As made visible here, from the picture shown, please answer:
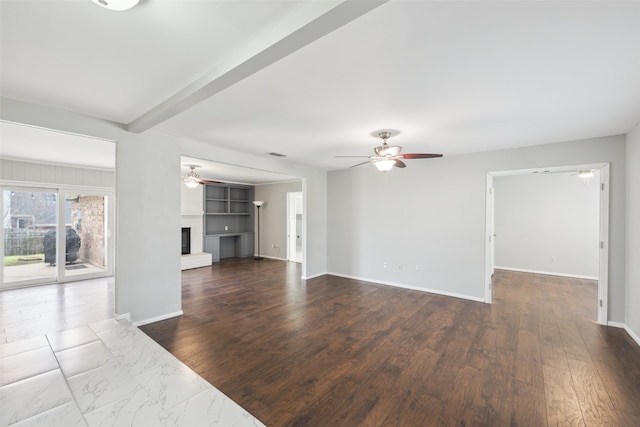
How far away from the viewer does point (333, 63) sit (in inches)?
75.6

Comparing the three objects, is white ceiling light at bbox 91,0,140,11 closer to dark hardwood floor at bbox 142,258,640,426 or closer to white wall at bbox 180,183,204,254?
dark hardwood floor at bbox 142,258,640,426

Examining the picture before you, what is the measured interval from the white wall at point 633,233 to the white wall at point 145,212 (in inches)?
222

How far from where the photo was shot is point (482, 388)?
2279 millimetres

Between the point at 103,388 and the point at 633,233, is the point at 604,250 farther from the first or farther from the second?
the point at 103,388

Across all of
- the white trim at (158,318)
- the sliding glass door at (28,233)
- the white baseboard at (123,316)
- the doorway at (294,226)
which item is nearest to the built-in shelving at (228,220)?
the doorway at (294,226)

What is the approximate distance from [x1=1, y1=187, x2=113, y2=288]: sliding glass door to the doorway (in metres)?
4.54

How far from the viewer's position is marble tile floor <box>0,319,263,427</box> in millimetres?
Answer: 1700

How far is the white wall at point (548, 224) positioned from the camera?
235 inches

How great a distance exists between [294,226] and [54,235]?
220 inches

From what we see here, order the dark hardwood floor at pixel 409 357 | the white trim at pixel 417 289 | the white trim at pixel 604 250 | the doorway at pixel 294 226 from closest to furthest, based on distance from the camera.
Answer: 1. the dark hardwood floor at pixel 409 357
2. the white trim at pixel 604 250
3. the white trim at pixel 417 289
4. the doorway at pixel 294 226

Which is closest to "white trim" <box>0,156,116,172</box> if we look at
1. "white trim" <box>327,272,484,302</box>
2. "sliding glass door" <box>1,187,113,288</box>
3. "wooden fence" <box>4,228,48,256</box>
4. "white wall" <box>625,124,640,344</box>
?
"sliding glass door" <box>1,187,113,288</box>

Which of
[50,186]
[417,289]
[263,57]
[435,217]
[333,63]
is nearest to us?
[263,57]

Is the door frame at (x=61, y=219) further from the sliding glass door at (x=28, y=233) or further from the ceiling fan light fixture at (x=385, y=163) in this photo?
the ceiling fan light fixture at (x=385, y=163)

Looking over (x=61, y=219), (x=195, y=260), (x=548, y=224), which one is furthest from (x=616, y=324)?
(x=61, y=219)
